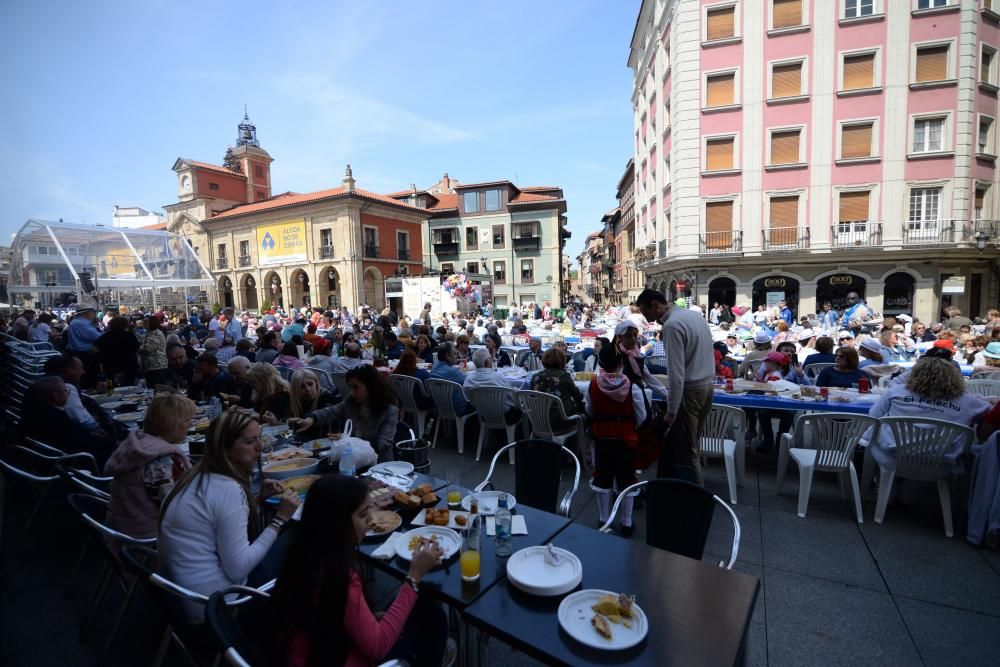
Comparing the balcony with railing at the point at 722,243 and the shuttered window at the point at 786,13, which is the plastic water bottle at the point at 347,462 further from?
the shuttered window at the point at 786,13

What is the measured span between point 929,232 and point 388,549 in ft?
72.3

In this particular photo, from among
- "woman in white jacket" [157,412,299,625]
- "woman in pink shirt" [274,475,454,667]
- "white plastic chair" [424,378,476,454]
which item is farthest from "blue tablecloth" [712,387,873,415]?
"woman in white jacket" [157,412,299,625]

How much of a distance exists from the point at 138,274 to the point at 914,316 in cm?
2642

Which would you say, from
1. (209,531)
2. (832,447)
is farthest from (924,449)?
(209,531)

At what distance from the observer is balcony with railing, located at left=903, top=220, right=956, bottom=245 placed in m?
16.4

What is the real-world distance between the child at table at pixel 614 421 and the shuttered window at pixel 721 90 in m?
18.3

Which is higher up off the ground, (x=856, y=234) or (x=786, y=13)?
(x=786, y=13)

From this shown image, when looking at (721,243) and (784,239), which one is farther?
(721,243)

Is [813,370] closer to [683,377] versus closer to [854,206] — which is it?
[683,377]

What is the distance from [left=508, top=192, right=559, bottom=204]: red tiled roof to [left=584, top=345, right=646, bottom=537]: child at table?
32881 millimetres

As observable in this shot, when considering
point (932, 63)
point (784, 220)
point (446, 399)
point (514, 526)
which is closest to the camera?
point (514, 526)

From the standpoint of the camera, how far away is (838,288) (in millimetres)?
17891

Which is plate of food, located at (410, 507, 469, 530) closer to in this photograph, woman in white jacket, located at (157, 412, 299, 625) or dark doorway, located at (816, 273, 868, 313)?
woman in white jacket, located at (157, 412, 299, 625)

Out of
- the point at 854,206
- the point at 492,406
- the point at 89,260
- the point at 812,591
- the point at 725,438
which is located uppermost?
the point at 854,206
